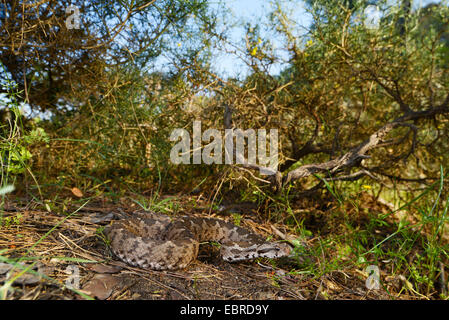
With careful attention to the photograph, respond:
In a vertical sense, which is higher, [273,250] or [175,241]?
[175,241]

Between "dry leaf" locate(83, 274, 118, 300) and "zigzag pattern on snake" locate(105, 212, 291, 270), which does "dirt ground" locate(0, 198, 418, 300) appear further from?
"zigzag pattern on snake" locate(105, 212, 291, 270)

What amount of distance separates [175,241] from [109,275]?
0.85 meters

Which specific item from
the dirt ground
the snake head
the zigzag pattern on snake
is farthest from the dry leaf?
the snake head

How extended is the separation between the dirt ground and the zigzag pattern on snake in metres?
0.11

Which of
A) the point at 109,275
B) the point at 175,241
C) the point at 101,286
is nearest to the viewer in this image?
the point at 101,286

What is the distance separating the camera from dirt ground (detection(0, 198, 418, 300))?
2086 millimetres

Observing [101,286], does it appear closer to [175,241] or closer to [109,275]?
[109,275]

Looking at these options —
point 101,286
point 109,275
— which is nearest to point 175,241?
point 109,275

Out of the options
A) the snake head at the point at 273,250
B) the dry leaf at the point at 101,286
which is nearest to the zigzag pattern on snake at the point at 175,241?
the snake head at the point at 273,250

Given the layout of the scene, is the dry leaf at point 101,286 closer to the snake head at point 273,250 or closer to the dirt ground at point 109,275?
the dirt ground at point 109,275

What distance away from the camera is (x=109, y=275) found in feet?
8.16

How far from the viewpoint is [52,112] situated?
5.36 metres
